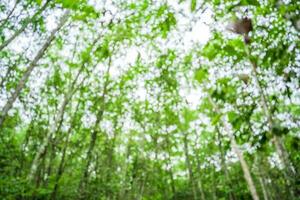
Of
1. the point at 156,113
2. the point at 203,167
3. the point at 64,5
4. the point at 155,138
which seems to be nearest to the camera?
the point at 64,5

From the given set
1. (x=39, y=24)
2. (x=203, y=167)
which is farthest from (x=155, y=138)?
(x=39, y=24)

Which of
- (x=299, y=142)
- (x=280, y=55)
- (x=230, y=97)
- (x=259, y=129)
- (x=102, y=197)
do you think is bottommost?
(x=299, y=142)

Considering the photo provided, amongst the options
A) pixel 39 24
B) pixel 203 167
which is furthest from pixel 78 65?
pixel 203 167

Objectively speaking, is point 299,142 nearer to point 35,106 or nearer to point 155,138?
point 35,106

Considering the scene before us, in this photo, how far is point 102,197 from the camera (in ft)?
52.6

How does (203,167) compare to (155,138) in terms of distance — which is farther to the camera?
(203,167)

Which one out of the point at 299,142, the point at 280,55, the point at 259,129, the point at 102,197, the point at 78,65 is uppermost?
the point at 78,65

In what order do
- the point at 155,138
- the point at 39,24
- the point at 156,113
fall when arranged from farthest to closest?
1. the point at 155,138
2. the point at 156,113
3. the point at 39,24

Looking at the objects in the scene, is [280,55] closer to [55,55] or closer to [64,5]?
[64,5]

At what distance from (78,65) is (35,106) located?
266 cm

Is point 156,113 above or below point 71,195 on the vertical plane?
above

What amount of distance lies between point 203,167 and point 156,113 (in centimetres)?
1150

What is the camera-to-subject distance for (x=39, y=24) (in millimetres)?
11828

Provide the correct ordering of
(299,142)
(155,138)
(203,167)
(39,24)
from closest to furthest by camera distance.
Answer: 1. (299,142)
2. (39,24)
3. (155,138)
4. (203,167)
